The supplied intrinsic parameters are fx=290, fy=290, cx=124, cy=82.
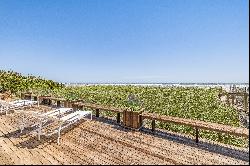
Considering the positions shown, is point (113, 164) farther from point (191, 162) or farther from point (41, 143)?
point (41, 143)

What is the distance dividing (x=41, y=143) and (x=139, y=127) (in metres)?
3.13

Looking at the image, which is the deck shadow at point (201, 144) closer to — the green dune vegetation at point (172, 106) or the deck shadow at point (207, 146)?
the deck shadow at point (207, 146)

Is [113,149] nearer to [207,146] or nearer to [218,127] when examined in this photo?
[207,146]

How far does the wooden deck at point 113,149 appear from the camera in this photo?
638 centimetres

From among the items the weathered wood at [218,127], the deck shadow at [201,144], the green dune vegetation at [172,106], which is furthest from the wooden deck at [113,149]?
A: the green dune vegetation at [172,106]

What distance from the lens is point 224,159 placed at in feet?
21.3

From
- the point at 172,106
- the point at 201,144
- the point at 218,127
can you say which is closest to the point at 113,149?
the point at 201,144

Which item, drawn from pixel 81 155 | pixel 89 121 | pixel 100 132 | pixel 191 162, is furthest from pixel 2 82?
pixel 191 162

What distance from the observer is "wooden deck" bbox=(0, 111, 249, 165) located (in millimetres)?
6379

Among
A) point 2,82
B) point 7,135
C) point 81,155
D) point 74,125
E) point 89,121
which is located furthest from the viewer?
point 2,82

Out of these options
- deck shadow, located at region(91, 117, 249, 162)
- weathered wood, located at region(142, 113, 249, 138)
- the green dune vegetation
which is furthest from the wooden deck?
the green dune vegetation

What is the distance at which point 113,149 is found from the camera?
7234 mm

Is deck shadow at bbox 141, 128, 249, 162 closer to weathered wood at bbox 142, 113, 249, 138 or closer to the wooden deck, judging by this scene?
the wooden deck

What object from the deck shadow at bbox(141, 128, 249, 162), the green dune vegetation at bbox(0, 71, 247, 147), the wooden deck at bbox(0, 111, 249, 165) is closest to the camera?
the wooden deck at bbox(0, 111, 249, 165)
